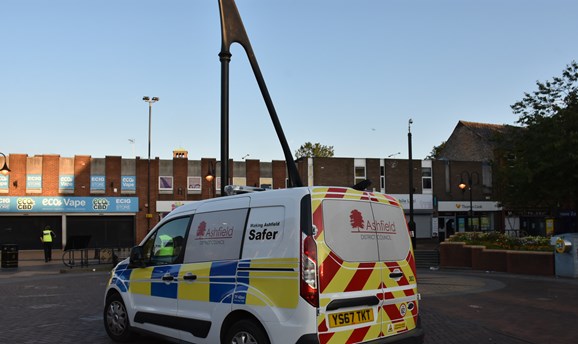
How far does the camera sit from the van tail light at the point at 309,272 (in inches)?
185

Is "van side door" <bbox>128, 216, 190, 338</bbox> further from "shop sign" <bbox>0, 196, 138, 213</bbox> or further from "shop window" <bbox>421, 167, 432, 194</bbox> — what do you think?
"shop window" <bbox>421, 167, 432, 194</bbox>

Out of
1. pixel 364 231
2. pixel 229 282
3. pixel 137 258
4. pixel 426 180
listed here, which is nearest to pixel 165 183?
pixel 426 180

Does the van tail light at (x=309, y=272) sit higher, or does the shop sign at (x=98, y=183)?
the shop sign at (x=98, y=183)

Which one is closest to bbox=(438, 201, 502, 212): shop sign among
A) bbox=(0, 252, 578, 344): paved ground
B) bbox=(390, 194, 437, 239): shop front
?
bbox=(390, 194, 437, 239): shop front

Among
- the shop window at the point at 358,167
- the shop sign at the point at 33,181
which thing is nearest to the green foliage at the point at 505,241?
the shop window at the point at 358,167

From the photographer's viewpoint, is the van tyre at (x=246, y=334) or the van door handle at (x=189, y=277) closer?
the van tyre at (x=246, y=334)

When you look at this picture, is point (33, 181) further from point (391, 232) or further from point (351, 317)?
point (351, 317)

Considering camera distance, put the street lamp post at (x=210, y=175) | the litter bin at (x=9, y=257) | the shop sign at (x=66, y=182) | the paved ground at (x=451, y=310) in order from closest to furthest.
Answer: the paved ground at (x=451, y=310)
the litter bin at (x=9, y=257)
the street lamp post at (x=210, y=175)
the shop sign at (x=66, y=182)

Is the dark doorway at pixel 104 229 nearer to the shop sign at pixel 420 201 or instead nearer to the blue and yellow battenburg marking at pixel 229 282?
the shop sign at pixel 420 201

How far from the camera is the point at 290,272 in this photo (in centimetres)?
487

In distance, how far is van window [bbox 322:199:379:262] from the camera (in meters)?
5.04

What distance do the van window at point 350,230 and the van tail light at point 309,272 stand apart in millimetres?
201

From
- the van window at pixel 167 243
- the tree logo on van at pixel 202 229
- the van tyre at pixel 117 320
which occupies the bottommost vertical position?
the van tyre at pixel 117 320

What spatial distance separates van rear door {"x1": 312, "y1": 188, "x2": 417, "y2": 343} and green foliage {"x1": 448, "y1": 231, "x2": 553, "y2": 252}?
13.4 metres
